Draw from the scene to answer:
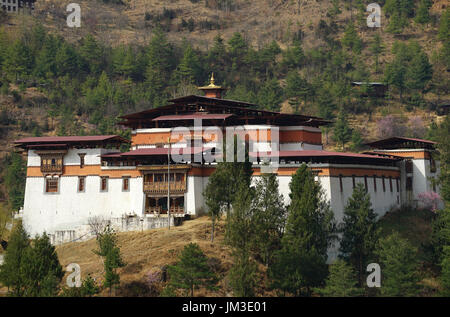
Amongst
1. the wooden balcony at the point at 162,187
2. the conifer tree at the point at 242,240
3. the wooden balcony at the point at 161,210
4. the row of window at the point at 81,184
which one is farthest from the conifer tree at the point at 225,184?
the row of window at the point at 81,184

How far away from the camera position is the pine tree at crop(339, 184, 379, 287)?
196 feet

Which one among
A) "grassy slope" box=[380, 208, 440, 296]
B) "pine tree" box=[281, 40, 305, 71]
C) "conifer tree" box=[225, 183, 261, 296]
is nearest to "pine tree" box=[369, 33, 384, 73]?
"pine tree" box=[281, 40, 305, 71]

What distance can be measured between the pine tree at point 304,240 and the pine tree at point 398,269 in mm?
4464

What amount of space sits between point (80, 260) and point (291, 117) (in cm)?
2462

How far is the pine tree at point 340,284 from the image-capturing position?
172 ft

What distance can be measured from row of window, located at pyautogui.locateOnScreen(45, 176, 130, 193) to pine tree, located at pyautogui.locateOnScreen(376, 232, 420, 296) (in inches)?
944

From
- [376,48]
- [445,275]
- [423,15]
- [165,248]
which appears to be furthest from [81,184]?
[423,15]

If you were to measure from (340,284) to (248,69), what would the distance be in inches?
3389

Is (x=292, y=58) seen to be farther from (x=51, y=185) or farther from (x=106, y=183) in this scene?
(x=51, y=185)

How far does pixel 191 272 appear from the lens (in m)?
52.3

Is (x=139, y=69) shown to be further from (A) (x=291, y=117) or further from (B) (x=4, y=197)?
(A) (x=291, y=117)

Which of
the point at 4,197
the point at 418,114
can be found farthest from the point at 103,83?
the point at 418,114

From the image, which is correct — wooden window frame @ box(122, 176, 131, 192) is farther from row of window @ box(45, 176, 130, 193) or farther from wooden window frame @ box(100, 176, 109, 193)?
wooden window frame @ box(100, 176, 109, 193)

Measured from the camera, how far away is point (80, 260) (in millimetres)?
62750
